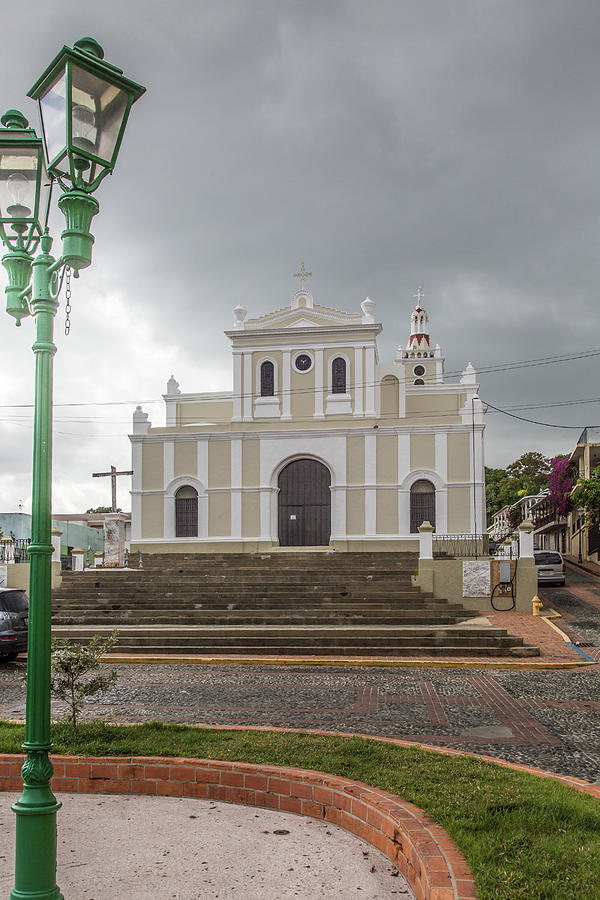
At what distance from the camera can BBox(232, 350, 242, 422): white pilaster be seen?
31.2 m

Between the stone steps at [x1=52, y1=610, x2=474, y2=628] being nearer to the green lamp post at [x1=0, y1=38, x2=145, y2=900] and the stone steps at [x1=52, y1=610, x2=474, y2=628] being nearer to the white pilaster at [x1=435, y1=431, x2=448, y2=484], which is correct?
the white pilaster at [x1=435, y1=431, x2=448, y2=484]

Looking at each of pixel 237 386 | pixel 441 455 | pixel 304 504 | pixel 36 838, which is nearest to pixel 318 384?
pixel 237 386

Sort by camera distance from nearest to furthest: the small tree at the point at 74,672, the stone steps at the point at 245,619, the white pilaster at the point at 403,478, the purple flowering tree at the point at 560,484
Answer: the small tree at the point at 74,672 → the stone steps at the point at 245,619 → the white pilaster at the point at 403,478 → the purple flowering tree at the point at 560,484

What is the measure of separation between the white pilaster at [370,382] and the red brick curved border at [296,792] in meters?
24.8

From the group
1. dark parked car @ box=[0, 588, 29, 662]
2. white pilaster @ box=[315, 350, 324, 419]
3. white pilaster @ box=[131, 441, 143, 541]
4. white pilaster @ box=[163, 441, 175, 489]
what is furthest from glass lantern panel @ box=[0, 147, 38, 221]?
white pilaster @ box=[131, 441, 143, 541]

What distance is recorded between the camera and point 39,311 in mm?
4531

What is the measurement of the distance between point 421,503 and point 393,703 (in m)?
→ 19.8

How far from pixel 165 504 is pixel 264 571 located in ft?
30.8

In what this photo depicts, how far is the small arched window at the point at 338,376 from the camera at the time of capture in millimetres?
30906

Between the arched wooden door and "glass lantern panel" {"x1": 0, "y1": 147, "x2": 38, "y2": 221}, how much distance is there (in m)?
25.3

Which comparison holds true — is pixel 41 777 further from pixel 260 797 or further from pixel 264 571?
pixel 264 571

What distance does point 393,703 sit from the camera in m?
9.73

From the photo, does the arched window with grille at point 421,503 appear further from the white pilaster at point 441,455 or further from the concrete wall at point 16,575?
the concrete wall at point 16,575

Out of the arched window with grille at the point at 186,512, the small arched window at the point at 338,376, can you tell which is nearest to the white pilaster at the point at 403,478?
the small arched window at the point at 338,376
